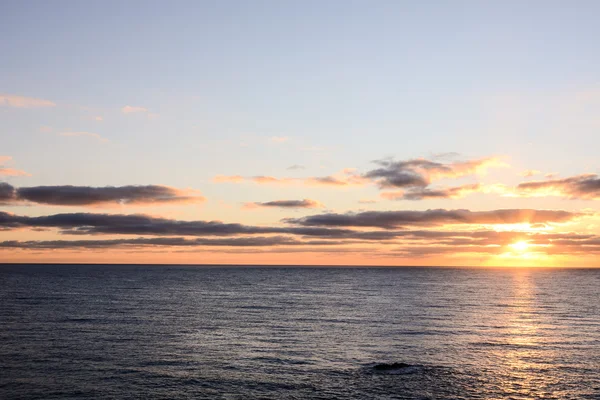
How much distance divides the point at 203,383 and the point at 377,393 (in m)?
14.5

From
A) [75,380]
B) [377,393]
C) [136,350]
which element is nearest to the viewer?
[377,393]

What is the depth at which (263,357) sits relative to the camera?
5541 centimetres

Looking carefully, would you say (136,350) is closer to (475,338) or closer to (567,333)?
(475,338)

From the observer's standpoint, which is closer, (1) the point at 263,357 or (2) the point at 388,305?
(1) the point at 263,357

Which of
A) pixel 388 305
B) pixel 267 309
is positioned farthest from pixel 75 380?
pixel 388 305

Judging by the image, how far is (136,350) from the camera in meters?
58.5

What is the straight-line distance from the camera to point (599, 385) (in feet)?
151

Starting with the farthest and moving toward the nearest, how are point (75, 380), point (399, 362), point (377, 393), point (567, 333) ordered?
point (567, 333)
point (399, 362)
point (75, 380)
point (377, 393)

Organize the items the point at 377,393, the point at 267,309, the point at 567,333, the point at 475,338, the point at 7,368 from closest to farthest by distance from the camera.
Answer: the point at 377,393
the point at 7,368
the point at 475,338
the point at 567,333
the point at 267,309

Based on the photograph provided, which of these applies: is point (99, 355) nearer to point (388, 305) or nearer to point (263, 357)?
point (263, 357)

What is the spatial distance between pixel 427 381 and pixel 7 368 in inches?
1485

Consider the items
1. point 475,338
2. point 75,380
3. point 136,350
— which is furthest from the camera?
point 475,338

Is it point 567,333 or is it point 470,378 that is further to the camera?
point 567,333

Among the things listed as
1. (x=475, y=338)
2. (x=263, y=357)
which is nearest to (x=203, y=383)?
(x=263, y=357)
